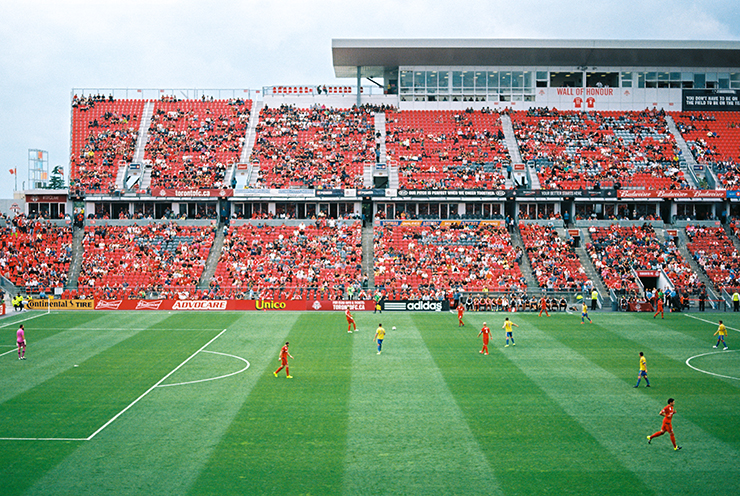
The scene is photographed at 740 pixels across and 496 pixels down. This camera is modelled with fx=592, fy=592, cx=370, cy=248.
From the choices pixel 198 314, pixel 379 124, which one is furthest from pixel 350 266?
pixel 379 124

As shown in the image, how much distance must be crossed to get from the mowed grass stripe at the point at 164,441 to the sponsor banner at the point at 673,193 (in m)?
40.7

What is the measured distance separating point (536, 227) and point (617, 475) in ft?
130

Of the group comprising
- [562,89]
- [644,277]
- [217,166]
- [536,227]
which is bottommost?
[644,277]

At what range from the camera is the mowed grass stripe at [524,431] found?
1402 cm

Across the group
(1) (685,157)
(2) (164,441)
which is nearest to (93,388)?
(2) (164,441)

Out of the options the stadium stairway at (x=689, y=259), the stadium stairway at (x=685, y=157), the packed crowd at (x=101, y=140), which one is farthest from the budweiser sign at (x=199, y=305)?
the stadium stairway at (x=685, y=157)

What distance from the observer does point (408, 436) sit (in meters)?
16.9

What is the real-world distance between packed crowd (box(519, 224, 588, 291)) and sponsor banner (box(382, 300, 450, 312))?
848 cm

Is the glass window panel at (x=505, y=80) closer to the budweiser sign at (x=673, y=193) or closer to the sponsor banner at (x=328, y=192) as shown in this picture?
the budweiser sign at (x=673, y=193)

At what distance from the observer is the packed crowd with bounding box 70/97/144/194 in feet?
185

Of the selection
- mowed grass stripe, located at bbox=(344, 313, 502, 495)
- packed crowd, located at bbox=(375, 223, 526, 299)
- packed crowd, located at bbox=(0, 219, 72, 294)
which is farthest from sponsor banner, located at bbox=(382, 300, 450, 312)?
packed crowd, located at bbox=(0, 219, 72, 294)

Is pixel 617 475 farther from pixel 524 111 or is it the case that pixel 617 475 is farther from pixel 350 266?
pixel 524 111

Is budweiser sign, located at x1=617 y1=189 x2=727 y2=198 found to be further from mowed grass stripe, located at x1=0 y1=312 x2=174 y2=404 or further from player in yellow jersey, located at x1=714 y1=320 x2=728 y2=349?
mowed grass stripe, located at x1=0 y1=312 x2=174 y2=404

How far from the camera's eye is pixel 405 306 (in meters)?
42.6
